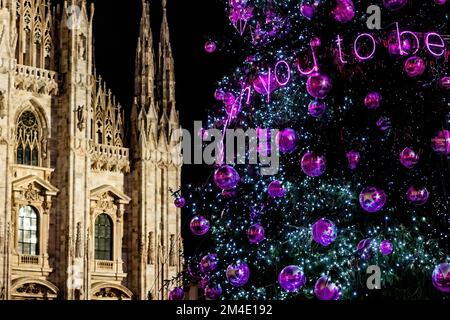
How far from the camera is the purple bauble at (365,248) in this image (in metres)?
15.9

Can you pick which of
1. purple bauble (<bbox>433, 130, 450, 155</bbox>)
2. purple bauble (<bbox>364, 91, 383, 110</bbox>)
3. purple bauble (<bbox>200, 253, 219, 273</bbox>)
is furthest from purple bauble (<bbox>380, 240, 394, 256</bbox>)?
purple bauble (<bbox>200, 253, 219, 273</bbox>)

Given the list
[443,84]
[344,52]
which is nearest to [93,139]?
[344,52]

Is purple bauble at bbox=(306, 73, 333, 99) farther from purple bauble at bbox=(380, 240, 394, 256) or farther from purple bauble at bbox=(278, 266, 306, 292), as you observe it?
purple bauble at bbox=(278, 266, 306, 292)

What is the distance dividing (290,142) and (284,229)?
3.52m

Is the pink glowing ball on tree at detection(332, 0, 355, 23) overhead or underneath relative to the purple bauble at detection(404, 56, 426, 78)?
overhead

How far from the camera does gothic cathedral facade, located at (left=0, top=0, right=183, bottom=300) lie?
1350 inches

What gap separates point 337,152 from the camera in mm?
17047

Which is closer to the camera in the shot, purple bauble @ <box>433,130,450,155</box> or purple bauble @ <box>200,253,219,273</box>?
purple bauble @ <box>433,130,450,155</box>

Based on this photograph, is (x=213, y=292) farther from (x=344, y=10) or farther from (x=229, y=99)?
(x=344, y=10)

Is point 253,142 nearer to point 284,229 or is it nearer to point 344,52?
point 284,229

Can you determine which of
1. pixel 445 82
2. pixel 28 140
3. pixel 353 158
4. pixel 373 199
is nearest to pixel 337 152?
pixel 353 158

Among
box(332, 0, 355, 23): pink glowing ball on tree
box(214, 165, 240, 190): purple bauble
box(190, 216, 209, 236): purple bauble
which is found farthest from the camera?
box(190, 216, 209, 236): purple bauble

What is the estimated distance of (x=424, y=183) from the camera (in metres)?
16.3

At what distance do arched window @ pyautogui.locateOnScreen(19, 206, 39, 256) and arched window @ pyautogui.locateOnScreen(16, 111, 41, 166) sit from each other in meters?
1.80
